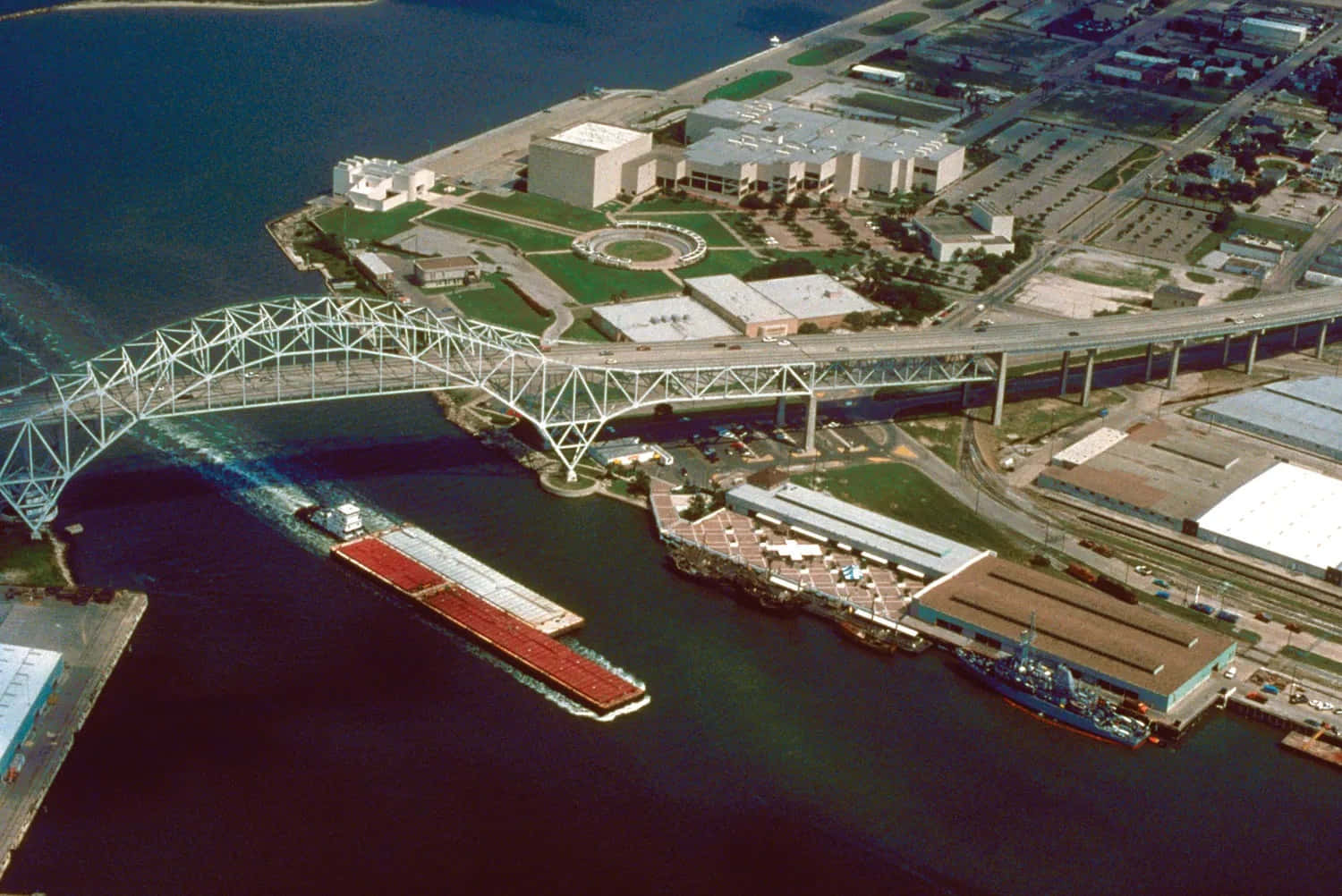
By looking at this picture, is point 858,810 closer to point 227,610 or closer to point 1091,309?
point 227,610

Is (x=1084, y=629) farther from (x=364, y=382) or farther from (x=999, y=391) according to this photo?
(x=364, y=382)

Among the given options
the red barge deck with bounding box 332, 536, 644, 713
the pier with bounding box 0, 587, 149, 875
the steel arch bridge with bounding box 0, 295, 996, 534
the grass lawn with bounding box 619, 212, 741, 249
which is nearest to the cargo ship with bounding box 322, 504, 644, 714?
the red barge deck with bounding box 332, 536, 644, 713

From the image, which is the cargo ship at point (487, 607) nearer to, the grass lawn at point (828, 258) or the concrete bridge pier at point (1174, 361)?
the concrete bridge pier at point (1174, 361)

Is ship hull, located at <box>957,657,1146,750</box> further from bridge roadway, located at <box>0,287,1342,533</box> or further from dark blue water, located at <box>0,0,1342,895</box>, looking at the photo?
bridge roadway, located at <box>0,287,1342,533</box>

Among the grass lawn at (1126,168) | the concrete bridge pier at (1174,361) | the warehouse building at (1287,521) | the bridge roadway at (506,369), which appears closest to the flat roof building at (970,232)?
the bridge roadway at (506,369)

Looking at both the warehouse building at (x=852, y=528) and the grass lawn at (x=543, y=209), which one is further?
the grass lawn at (x=543, y=209)

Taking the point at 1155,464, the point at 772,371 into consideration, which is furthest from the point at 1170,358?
the point at 772,371
